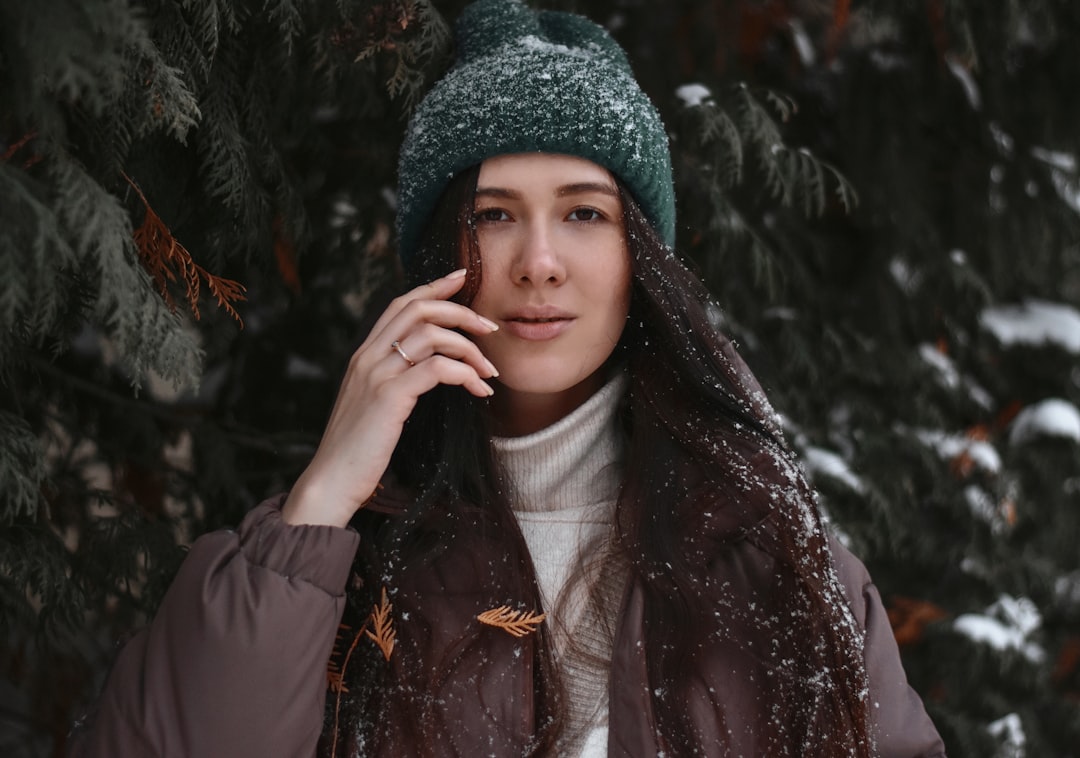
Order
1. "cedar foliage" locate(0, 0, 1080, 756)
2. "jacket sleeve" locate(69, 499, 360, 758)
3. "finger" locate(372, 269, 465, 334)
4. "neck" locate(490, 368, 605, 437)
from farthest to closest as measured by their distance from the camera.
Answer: "neck" locate(490, 368, 605, 437)
"finger" locate(372, 269, 465, 334)
"cedar foliage" locate(0, 0, 1080, 756)
"jacket sleeve" locate(69, 499, 360, 758)

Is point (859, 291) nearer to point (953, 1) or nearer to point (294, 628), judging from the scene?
point (953, 1)

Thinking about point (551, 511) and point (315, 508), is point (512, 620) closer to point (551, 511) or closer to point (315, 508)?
point (551, 511)

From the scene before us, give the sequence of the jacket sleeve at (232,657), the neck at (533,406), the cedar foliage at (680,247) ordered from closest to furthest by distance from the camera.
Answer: the jacket sleeve at (232,657) < the cedar foliage at (680,247) < the neck at (533,406)

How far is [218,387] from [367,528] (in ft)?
3.78

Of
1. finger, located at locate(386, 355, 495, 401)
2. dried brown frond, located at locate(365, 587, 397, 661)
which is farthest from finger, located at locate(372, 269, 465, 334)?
→ dried brown frond, located at locate(365, 587, 397, 661)

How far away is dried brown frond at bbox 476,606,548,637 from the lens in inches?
72.2

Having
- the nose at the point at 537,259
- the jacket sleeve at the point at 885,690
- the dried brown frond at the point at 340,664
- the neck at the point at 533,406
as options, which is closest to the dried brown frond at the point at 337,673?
the dried brown frond at the point at 340,664

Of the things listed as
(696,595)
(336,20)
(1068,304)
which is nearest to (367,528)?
(696,595)

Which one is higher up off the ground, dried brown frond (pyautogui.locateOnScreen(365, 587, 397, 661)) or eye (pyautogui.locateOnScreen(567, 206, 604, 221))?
eye (pyautogui.locateOnScreen(567, 206, 604, 221))

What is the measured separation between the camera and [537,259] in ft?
6.19

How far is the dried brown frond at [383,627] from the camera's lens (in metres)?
1.85

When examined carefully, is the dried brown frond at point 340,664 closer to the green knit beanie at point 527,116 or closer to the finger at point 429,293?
the finger at point 429,293

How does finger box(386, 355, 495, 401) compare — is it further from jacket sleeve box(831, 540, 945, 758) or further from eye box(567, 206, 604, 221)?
jacket sleeve box(831, 540, 945, 758)

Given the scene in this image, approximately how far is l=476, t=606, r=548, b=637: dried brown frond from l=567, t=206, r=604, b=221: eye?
0.73 m
